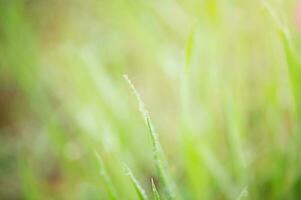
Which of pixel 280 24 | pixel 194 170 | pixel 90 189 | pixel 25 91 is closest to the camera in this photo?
pixel 280 24

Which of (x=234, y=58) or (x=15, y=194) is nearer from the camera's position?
→ (x=234, y=58)

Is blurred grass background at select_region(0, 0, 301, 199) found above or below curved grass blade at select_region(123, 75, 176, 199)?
above

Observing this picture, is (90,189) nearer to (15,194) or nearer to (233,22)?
(15,194)

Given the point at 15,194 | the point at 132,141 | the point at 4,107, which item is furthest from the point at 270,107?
the point at 4,107

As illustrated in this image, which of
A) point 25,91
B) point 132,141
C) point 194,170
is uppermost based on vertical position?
point 25,91

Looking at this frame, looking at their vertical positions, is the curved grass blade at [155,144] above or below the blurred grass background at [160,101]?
below

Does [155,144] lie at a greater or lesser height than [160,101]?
lesser

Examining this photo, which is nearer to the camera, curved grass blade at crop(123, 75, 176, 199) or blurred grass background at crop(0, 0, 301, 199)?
curved grass blade at crop(123, 75, 176, 199)

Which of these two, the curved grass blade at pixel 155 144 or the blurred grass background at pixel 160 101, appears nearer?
the curved grass blade at pixel 155 144
